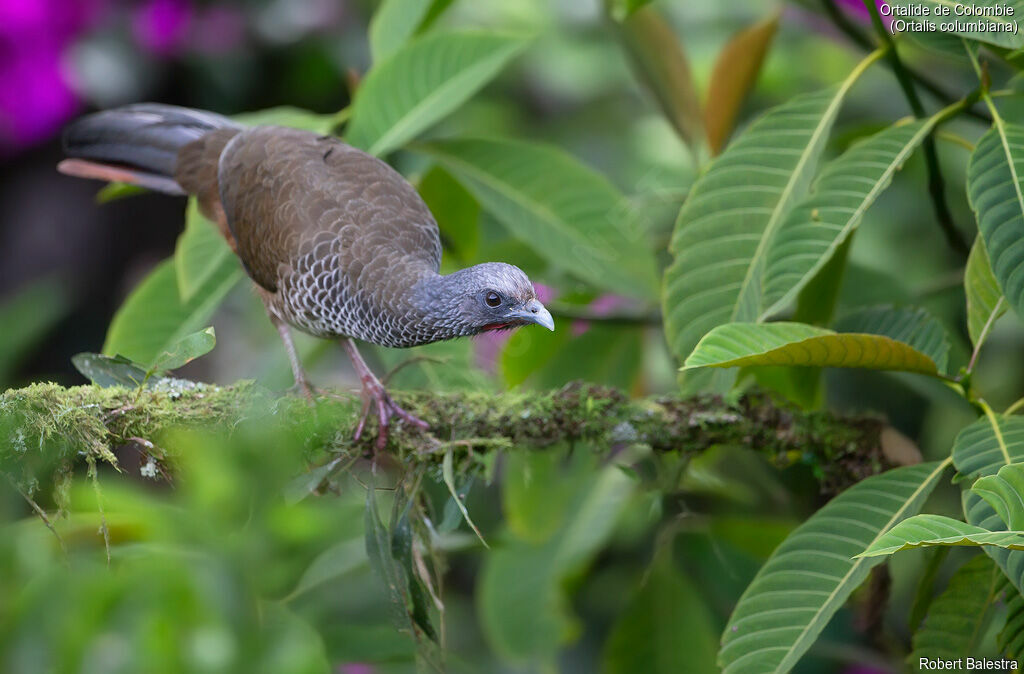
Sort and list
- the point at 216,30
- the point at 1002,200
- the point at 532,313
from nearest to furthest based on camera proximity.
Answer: the point at 1002,200 → the point at 532,313 → the point at 216,30

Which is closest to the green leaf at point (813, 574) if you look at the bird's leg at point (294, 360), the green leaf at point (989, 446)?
the green leaf at point (989, 446)

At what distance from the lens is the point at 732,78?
255 cm

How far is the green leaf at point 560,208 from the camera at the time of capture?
232 centimetres

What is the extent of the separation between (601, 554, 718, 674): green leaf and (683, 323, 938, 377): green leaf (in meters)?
1.01

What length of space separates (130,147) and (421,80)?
0.83 metres

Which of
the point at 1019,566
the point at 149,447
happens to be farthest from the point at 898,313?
the point at 149,447

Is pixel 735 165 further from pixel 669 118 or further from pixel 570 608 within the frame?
pixel 570 608

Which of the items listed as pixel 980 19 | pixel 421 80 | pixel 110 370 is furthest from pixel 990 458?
pixel 110 370

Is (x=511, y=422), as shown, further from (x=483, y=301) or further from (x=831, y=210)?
(x=831, y=210)

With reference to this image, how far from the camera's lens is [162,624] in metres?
0.82

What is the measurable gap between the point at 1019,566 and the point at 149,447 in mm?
1431

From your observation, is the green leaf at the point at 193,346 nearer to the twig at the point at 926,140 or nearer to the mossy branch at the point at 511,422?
the mossy branch at the point at 511,422

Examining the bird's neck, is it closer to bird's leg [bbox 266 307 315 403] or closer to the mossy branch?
the mossy branch

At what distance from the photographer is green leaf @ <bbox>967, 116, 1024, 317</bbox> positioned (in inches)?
63.8
